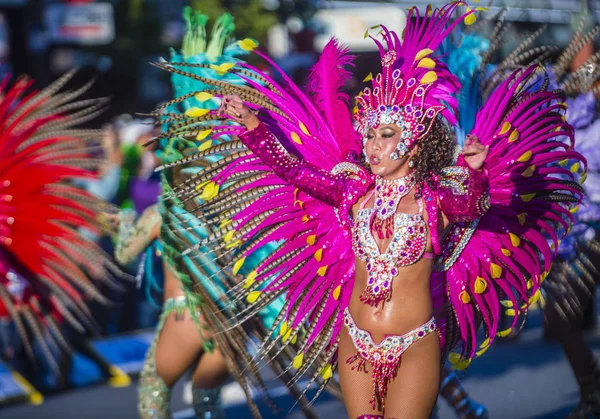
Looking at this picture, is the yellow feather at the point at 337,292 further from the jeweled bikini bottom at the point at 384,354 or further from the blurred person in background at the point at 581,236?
the blurred person in background at the point at 581,236

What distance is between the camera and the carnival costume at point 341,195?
3.82 meters

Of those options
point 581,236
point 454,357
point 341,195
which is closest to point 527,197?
point 454,357

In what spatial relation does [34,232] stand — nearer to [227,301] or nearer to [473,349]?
[227,301]

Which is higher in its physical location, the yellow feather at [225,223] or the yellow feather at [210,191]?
the yellow feather at [210,191]

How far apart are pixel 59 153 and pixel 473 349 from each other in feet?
6.92

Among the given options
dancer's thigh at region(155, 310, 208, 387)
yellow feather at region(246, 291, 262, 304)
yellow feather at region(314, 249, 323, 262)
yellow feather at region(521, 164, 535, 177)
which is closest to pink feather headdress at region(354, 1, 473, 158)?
yellow feather at region(521, 164, 535, 177)

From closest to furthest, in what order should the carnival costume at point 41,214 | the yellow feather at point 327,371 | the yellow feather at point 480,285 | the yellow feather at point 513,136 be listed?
the yellow feather at point 480,285 < the yellow feather at point 513,136 < the yellow feather at point 327,371 < the carnival costume at point 41,214

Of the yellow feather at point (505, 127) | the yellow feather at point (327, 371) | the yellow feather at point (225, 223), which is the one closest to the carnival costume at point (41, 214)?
the yellow feather at point (225, 223)

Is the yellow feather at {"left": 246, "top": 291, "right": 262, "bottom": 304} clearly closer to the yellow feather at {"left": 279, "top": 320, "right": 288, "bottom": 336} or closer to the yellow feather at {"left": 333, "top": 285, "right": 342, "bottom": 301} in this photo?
the yellow feather at {"left": 279, "top": 320, "right": 288, "bottom": 336}

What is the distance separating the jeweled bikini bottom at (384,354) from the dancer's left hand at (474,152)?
0.61 meters

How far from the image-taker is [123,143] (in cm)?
950

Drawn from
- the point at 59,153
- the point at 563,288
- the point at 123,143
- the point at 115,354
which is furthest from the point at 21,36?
the point at 563,288

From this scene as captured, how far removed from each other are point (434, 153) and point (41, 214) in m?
1.86

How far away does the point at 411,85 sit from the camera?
12.1ft
